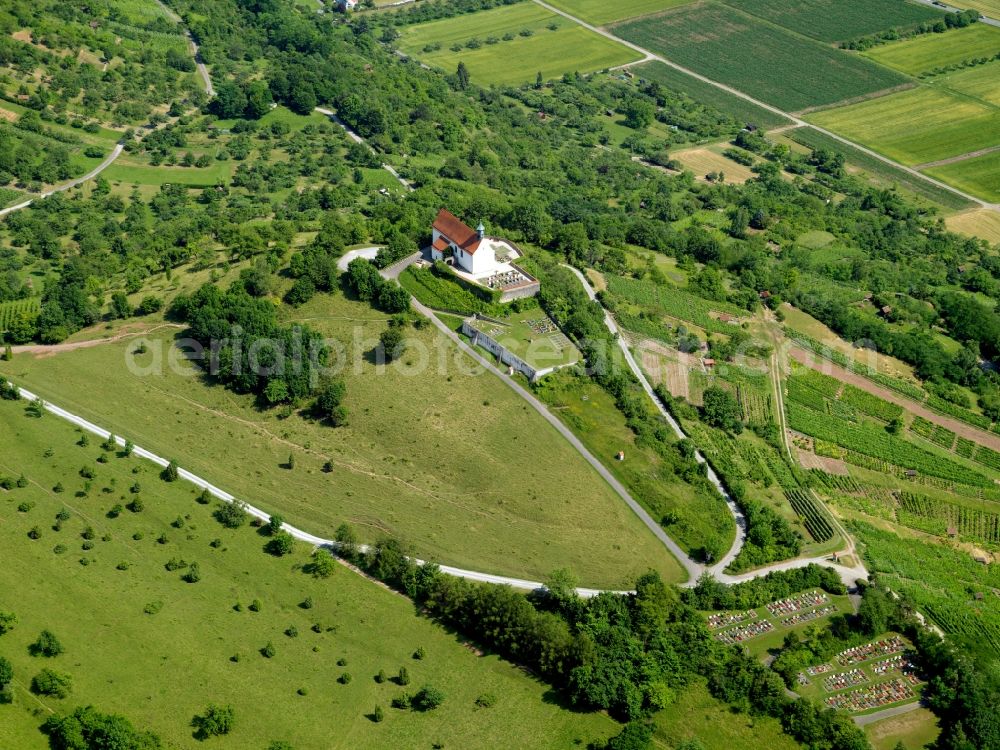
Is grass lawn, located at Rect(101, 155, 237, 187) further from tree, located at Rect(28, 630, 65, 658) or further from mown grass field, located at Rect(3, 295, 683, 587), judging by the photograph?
tree, located at Rect(28, 630, 65, 658)

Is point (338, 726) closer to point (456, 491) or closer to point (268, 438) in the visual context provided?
point (456, 491)

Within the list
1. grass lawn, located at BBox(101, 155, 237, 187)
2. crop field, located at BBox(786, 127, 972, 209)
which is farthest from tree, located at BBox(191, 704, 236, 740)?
crop field, located at BBox(786, 127, 972, 209)

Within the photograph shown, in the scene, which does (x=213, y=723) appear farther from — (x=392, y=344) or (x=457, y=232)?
(x=457, y=232)

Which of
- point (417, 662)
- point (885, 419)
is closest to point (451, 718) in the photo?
point (417, 662)

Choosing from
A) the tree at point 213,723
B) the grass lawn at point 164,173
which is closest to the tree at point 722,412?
the tree at point 213,723

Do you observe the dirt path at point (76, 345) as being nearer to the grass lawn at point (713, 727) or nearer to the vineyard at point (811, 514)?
the vineyard at point (811, 514)

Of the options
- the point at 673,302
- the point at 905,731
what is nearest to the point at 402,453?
the point at 673,302
